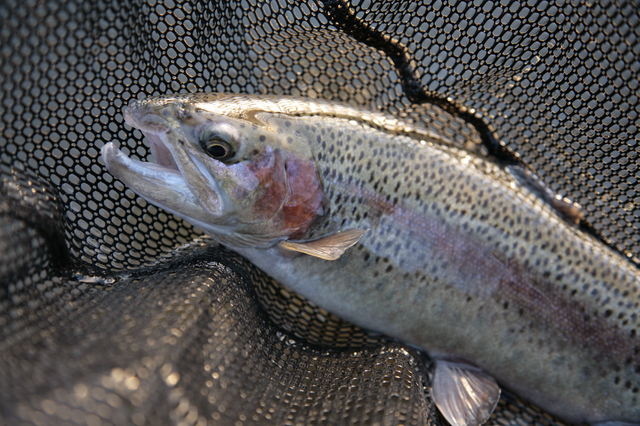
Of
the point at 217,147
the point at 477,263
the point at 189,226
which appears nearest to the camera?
the point at 217,147

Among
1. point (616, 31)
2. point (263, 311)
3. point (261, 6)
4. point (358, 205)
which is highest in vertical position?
point (616, 31)

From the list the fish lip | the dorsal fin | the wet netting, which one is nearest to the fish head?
the fish lip

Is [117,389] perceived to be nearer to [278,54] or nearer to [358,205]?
[358,205]

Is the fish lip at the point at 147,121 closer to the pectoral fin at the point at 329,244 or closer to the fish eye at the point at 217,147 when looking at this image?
the fish eye at the point at 217,147

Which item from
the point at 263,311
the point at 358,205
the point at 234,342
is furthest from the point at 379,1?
the point at 234,342

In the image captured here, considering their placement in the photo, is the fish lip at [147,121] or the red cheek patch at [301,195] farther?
the red cheek patch at [301,195]

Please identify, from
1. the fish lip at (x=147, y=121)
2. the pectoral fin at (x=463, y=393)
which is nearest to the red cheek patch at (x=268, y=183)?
the fish lip at (x=147, y=121)

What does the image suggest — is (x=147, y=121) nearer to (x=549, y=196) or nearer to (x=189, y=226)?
(x=189, y=226)

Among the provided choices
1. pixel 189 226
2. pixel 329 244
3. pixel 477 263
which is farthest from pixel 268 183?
pixel 477 263
